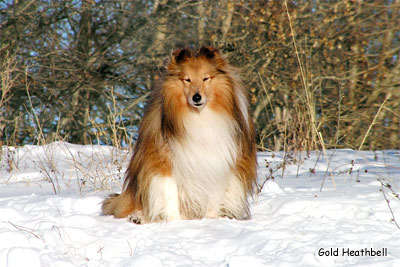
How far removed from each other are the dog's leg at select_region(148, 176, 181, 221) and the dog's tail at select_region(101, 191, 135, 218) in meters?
0.26

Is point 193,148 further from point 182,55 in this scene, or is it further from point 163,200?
point 182,55

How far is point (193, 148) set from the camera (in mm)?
3943

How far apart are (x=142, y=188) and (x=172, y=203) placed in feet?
0.92

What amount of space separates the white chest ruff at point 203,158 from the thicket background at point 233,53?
5.40 m

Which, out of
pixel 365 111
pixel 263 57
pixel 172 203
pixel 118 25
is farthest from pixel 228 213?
pixel 118 25

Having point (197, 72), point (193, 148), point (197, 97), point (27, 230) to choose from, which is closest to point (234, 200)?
point (193, 148)

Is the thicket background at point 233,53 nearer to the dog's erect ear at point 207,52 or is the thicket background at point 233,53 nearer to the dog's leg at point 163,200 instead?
the dog's erect ear at point 207,52

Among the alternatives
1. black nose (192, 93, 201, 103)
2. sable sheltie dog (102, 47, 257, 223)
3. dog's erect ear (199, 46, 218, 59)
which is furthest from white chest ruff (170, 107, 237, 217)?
dog's erect ear (199, 46, 218, 59)

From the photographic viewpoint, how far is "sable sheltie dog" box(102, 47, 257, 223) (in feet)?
12.8

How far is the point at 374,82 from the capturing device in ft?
35.2

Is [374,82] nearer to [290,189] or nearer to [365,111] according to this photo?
[365,111]

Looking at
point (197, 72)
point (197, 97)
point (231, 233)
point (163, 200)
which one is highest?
point (197, 72)

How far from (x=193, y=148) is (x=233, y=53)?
613cm

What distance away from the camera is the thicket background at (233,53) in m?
9.85
